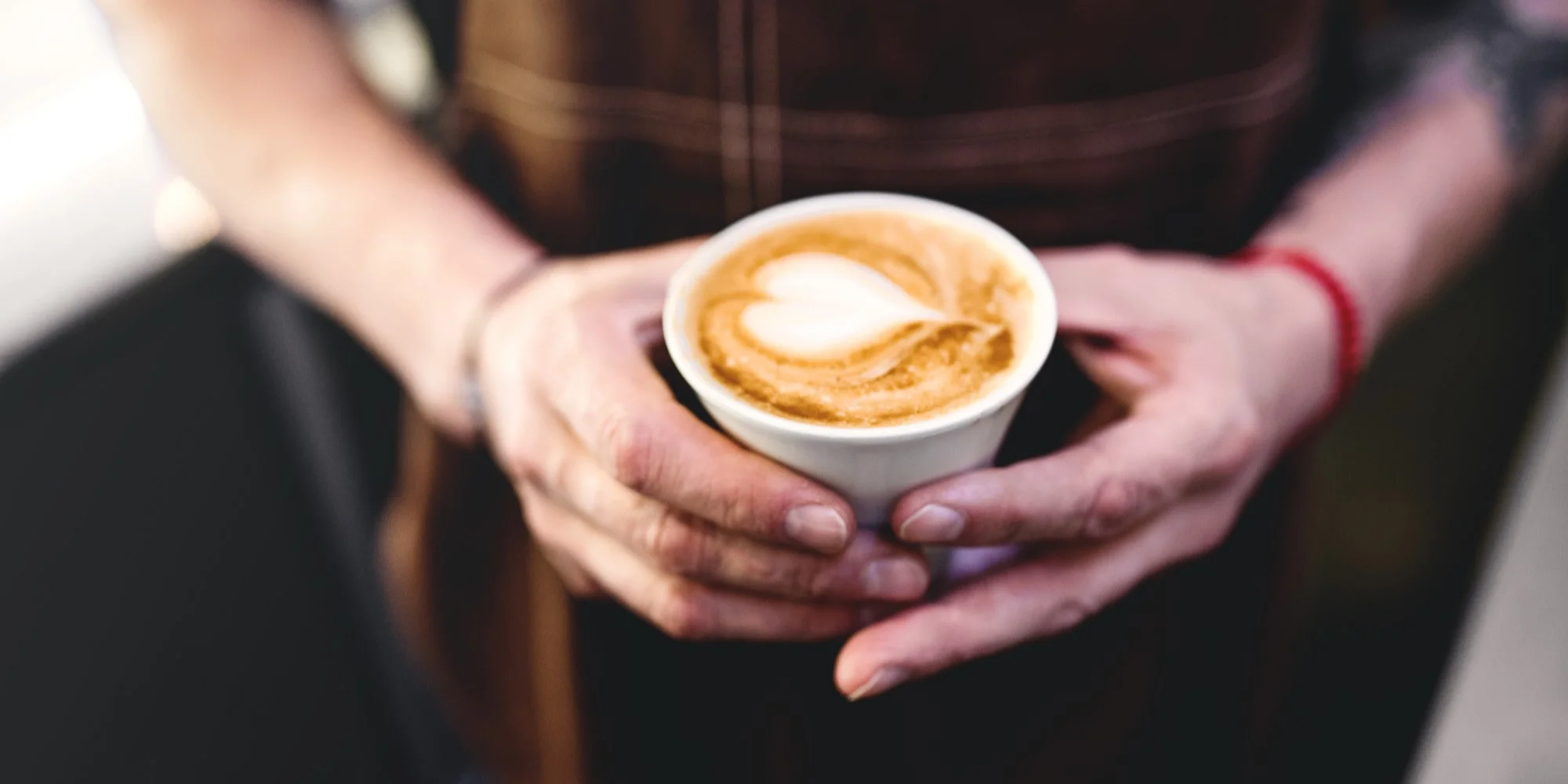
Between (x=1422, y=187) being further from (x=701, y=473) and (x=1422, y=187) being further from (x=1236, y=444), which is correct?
(x=701, y=473)

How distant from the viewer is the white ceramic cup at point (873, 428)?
1.88ft

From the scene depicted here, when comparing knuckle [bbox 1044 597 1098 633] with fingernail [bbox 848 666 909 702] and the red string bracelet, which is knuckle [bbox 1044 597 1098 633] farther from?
the red string bracelet

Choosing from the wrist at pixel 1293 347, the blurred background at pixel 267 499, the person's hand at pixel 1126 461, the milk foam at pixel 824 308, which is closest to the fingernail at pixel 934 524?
the person's hand at pixel 1126 461

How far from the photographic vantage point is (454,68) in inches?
42.6

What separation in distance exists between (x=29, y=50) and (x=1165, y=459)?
153 cm

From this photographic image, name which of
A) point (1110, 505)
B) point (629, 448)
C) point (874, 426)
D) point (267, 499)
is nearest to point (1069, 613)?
point (1110, 505)

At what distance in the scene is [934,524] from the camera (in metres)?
0.60

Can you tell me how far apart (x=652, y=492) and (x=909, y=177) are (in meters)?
0.39

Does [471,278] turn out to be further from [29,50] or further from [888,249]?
[29,50]

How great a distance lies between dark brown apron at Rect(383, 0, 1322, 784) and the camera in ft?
2.63

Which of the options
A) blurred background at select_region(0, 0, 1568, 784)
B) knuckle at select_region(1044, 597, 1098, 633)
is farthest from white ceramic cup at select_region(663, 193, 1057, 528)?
blurred background at select_region(0, 0, 1568, 784)

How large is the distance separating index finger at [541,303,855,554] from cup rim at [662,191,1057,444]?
25 millimetres

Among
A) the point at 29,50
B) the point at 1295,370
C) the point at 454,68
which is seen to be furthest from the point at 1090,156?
the point at 29,50

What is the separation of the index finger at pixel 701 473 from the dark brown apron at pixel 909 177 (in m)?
0.23
